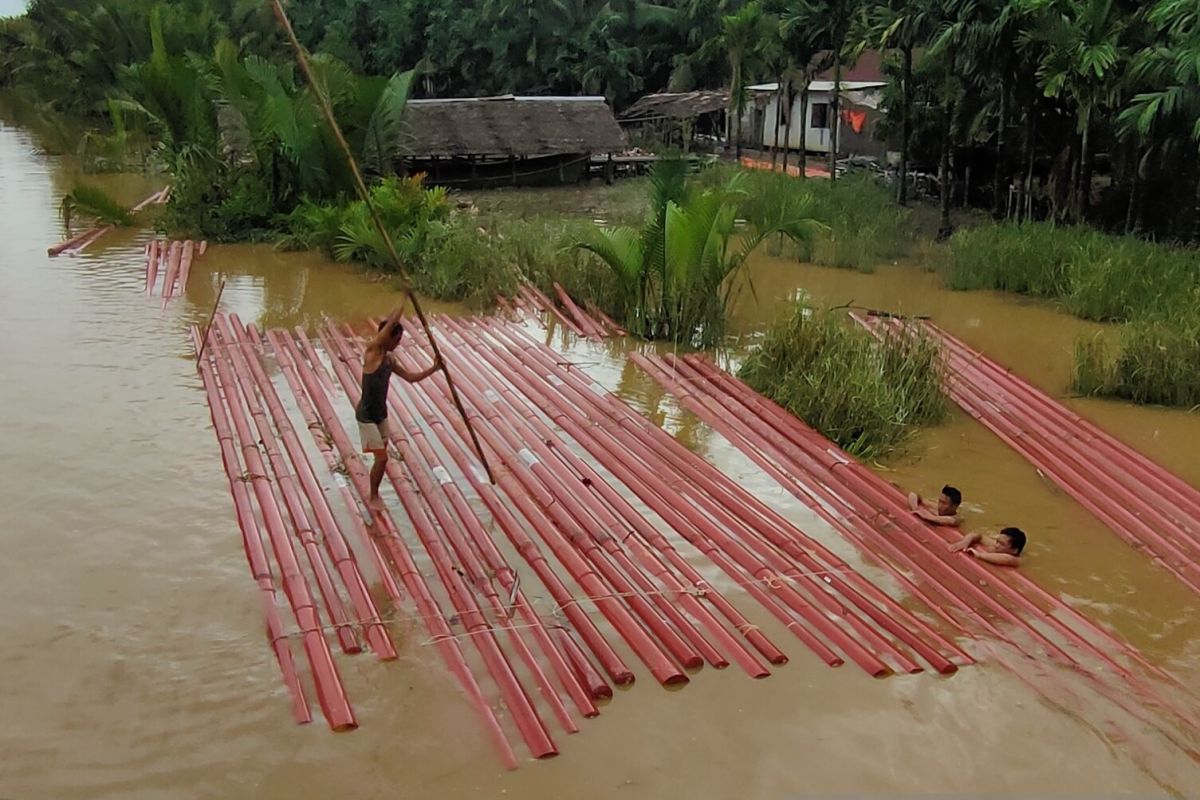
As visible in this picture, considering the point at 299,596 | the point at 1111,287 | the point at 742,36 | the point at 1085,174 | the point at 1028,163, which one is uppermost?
the point at 742,36

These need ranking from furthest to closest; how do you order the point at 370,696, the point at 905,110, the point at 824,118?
1. the point at 824,118
2. the point at 905,110
3. the point at 370,696

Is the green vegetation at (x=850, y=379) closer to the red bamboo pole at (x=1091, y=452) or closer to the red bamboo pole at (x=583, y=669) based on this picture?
the red bamboo pole at (x=1091, y=452)

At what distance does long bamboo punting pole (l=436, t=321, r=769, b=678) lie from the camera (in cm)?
346

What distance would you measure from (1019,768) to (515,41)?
25385mm

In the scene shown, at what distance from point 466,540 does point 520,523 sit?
0.96 ft

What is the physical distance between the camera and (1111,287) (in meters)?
8.17

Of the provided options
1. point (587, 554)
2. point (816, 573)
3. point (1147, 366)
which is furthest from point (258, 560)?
point (1147, 366)

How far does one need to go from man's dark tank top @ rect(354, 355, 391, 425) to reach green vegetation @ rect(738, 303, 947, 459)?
247 centimetres

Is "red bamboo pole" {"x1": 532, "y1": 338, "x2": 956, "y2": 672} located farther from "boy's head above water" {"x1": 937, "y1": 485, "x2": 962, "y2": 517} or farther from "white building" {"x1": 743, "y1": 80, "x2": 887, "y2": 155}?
"white building" {"x1": 743, "y1": 80, "x2": 887, "y2": 155}

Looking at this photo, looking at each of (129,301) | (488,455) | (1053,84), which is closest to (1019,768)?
(488,455)

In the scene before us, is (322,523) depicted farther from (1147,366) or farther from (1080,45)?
(1080,45)

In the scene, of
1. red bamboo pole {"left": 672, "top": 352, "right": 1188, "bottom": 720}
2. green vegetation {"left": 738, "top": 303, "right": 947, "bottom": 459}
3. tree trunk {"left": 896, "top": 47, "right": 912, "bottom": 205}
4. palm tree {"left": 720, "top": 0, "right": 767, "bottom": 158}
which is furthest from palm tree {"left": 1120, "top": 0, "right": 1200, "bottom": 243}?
palm tree {"left": 720, "top": 0, "right": 767, "bottom": 158}

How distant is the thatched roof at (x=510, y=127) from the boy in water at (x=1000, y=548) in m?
13.3

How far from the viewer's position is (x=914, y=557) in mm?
4176
